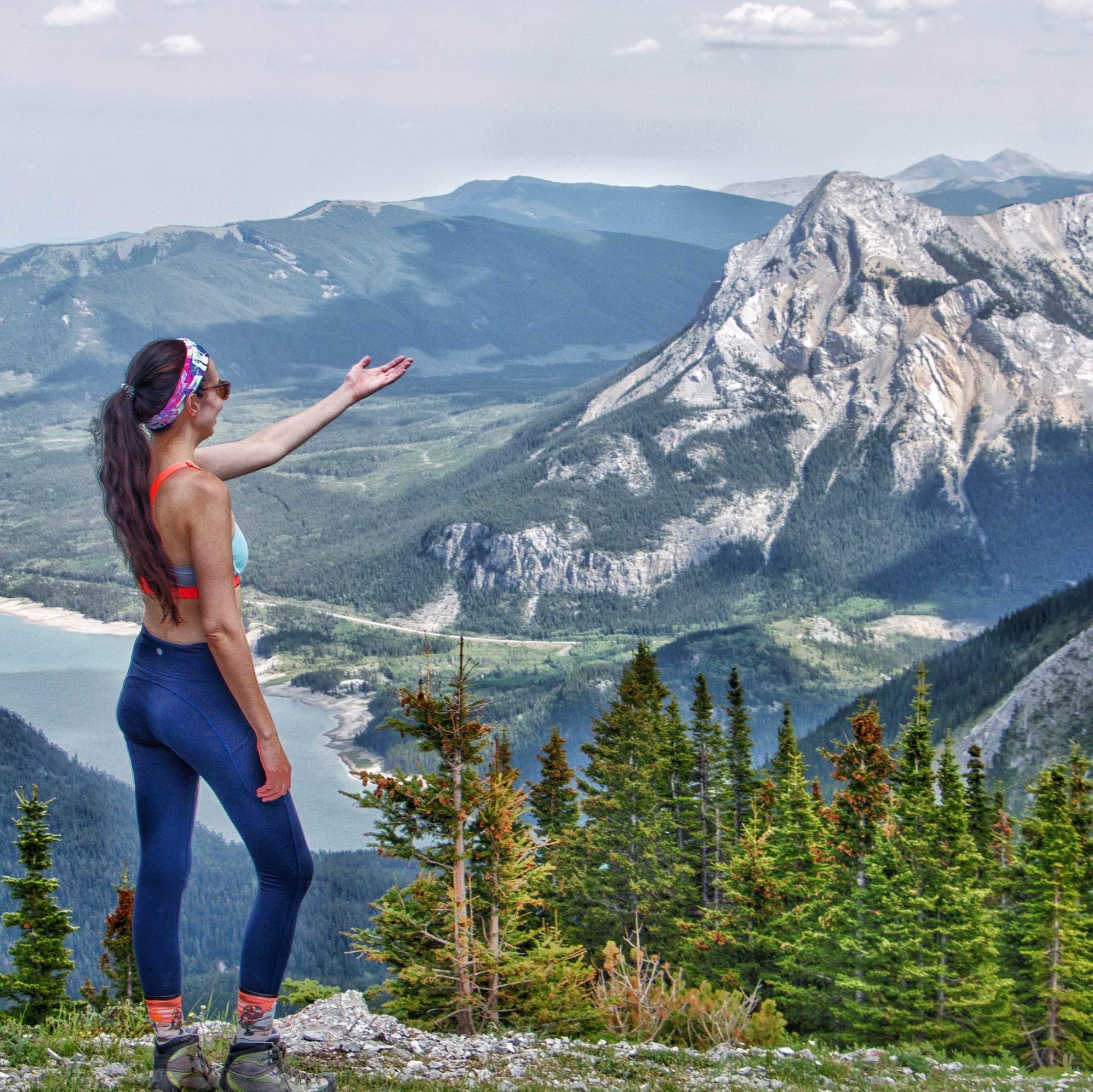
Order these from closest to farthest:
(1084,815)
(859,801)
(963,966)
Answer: (963,966)
(1084,815)
(859,801)

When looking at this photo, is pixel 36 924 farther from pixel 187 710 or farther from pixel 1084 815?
pixel 1084 815

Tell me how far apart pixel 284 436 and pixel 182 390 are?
169 centimetres

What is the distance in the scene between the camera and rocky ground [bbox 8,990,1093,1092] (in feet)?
44.5

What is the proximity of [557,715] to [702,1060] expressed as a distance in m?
161

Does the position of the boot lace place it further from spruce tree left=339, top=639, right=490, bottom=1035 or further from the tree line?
spruce tree left=339, top=639, right=490, bottom=1035

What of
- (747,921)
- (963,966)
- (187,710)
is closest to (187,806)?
(187,710)

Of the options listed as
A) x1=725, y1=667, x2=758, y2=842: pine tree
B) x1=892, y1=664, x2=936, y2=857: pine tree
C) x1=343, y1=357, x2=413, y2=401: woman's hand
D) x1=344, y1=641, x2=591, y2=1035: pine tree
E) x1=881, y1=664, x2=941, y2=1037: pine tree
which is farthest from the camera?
x1=725, y1=667, x2=758, y2=842: pine tree

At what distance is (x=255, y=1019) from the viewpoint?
483 inches

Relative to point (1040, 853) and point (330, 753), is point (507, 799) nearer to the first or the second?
point (1040, 853)

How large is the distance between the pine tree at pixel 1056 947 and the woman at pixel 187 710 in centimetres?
3210

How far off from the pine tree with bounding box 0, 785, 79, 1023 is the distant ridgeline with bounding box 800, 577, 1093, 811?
5098cm

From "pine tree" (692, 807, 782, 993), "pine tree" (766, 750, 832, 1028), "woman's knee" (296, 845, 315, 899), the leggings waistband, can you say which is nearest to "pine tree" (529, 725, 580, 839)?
"pine tree" (692, 807, 782, 993)

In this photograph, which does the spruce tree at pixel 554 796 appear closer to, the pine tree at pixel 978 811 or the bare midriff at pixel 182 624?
the pine tree at pixel 978 811

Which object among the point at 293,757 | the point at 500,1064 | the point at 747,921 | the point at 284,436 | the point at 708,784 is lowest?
the point at 293,757
